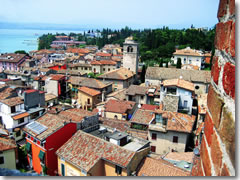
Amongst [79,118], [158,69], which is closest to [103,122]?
[79,118]

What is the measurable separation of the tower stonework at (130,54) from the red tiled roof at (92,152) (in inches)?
781

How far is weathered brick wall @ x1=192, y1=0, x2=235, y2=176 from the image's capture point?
1.00m

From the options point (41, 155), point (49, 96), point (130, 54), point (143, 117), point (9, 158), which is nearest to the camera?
point (41, 155)

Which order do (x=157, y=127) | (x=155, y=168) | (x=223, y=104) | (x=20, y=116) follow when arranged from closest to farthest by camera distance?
(x=223, y=104)
(x=155, y=168)
(x=157, y=127)
(x=20, y=116)

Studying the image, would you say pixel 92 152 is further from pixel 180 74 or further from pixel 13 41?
pixel 13 41

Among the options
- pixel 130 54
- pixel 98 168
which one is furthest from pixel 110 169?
pixel 130 54

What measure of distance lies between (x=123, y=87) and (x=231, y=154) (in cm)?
2430

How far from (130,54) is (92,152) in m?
21.2

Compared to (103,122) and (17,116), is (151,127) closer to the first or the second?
(103,122)

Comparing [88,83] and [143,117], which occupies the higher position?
[88,83]

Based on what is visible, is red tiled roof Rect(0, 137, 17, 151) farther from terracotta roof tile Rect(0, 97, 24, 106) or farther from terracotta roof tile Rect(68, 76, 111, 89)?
terracotta roof tile Rect(68, 76, 111, 89)

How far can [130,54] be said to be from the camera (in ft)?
95.4

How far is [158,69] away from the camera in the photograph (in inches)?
985

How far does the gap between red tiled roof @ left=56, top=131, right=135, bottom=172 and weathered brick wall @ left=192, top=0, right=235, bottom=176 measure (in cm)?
736
